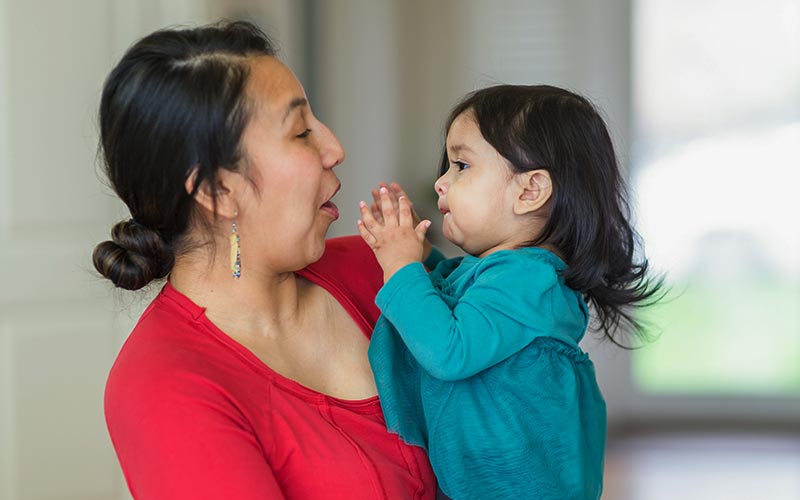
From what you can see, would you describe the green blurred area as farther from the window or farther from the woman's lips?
the woman's lips

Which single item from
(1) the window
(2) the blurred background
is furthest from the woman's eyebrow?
(1) the window

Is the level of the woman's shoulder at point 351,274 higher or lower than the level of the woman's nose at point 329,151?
lower

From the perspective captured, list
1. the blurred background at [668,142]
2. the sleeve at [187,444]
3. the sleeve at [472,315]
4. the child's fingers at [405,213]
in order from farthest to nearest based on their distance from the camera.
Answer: the blurred background at [668,142]
the child's fingers at [405,213]
the sleeve at [472,315]
the sleeve at [187,444]

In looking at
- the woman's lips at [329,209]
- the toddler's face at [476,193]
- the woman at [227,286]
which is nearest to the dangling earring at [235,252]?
the woman at [227,286]

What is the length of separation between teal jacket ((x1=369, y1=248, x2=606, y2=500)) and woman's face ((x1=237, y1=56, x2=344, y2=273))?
0.50 ft

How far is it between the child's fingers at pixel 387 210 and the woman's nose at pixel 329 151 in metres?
0.12

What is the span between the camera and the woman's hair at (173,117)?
1.28m

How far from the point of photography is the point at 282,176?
136 cm

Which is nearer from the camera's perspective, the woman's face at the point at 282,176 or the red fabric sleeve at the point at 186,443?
the red fabric sleeve at the point at 186,443

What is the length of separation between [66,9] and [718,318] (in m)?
3.43

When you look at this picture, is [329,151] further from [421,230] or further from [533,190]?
[533,190]

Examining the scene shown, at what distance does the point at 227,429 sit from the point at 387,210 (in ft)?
1.54

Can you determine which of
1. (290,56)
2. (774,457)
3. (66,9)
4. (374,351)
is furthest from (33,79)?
(774,457)

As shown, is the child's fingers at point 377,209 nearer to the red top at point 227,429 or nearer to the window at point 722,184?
the red top at point 227,429
